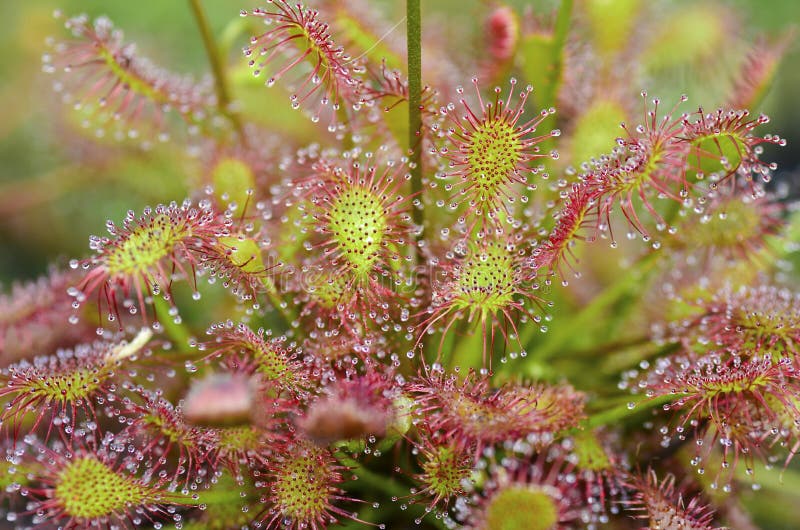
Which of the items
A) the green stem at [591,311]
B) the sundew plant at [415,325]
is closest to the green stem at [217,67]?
the sundew plant at [415,325]

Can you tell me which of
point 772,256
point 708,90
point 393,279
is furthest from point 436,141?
point 708,90

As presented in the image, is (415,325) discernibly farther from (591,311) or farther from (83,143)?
(83,143)

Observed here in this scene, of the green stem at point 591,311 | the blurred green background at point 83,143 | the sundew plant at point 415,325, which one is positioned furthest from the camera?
the blurred green background at point 83,143

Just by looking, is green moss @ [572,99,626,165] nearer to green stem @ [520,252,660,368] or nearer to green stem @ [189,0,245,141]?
green stem @ [520,252,660,368]

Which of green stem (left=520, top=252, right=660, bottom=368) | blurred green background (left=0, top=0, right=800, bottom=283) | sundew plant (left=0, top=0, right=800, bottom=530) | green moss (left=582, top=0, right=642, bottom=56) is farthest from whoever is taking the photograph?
blurred green background (left=0, top=0, right=800, bottom=283)

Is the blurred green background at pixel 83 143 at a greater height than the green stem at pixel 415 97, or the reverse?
the blurred green background at pixel 83 143

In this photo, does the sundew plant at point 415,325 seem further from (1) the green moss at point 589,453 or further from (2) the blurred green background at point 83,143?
(2) the blurred green background at point 83,143

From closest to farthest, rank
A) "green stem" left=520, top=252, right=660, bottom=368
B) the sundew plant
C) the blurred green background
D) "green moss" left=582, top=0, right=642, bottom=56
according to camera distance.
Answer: the sundew plant → "green stem" left=520, top=252, right=660, bottom=368 → "green moss" left=582, top=0, right=642, bottom=56 → the blurred green background

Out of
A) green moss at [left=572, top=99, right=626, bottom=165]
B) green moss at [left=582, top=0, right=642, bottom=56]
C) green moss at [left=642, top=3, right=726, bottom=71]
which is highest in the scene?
green moss at [left=642, top=3, right=726, bottom=71]

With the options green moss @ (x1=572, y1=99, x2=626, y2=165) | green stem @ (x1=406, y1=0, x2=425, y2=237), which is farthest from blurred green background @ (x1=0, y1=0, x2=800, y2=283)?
green stem @ (x1=406, y1=0, x2=425, y2=237)
